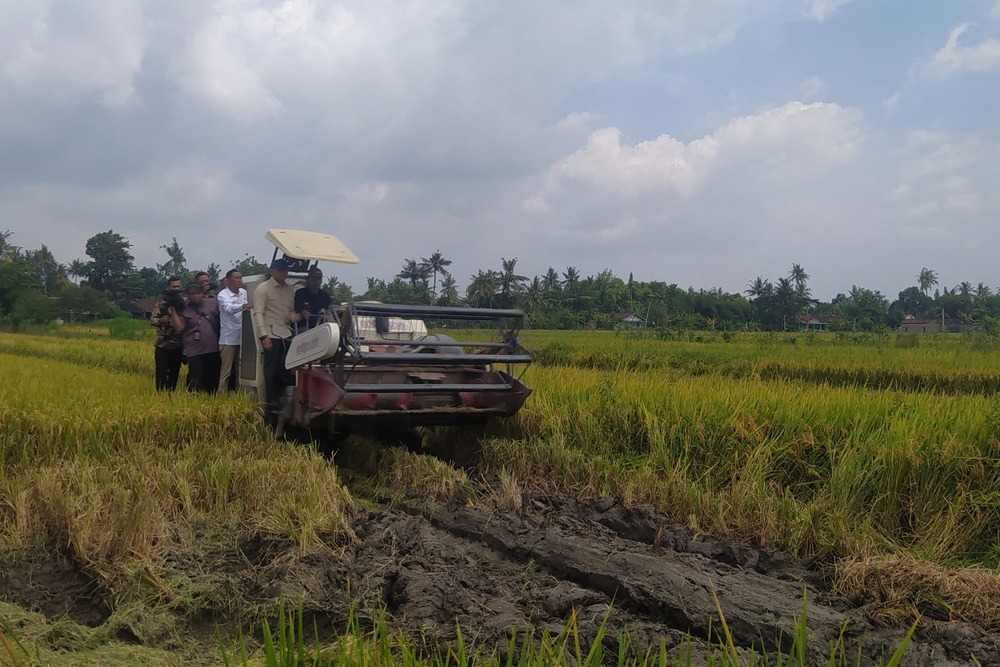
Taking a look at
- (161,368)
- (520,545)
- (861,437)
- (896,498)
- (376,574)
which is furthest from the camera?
(161,368)

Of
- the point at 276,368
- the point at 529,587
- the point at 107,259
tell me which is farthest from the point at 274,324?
the point at 107,259

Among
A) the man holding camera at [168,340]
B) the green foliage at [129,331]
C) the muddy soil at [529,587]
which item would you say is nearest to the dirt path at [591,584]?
the muddy soil at [529,587]

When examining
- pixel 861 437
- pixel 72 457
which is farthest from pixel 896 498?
pixel 72 457

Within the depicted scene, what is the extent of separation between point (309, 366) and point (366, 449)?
3.09 ft

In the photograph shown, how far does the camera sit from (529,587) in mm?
3867

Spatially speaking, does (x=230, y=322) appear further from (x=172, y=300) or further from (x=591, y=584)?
(x=591, y=584)

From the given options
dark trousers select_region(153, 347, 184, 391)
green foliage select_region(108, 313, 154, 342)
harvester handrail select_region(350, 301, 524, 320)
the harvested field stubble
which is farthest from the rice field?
green foliage select_region(108, 313, 154, 342)

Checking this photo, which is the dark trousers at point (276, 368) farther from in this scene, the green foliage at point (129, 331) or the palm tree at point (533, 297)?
the palm tree at point (533, 297)

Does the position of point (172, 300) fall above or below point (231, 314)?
above

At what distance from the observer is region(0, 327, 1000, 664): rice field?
4406 millimetres

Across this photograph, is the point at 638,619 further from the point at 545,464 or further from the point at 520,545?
the point at 545,464

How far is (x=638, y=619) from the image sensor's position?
3486mm

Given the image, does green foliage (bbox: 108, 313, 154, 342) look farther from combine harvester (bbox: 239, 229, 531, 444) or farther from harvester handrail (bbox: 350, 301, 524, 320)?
harvester handrail (bbox: 350, 301, 524, 320)

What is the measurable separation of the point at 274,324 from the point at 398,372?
1.49m
